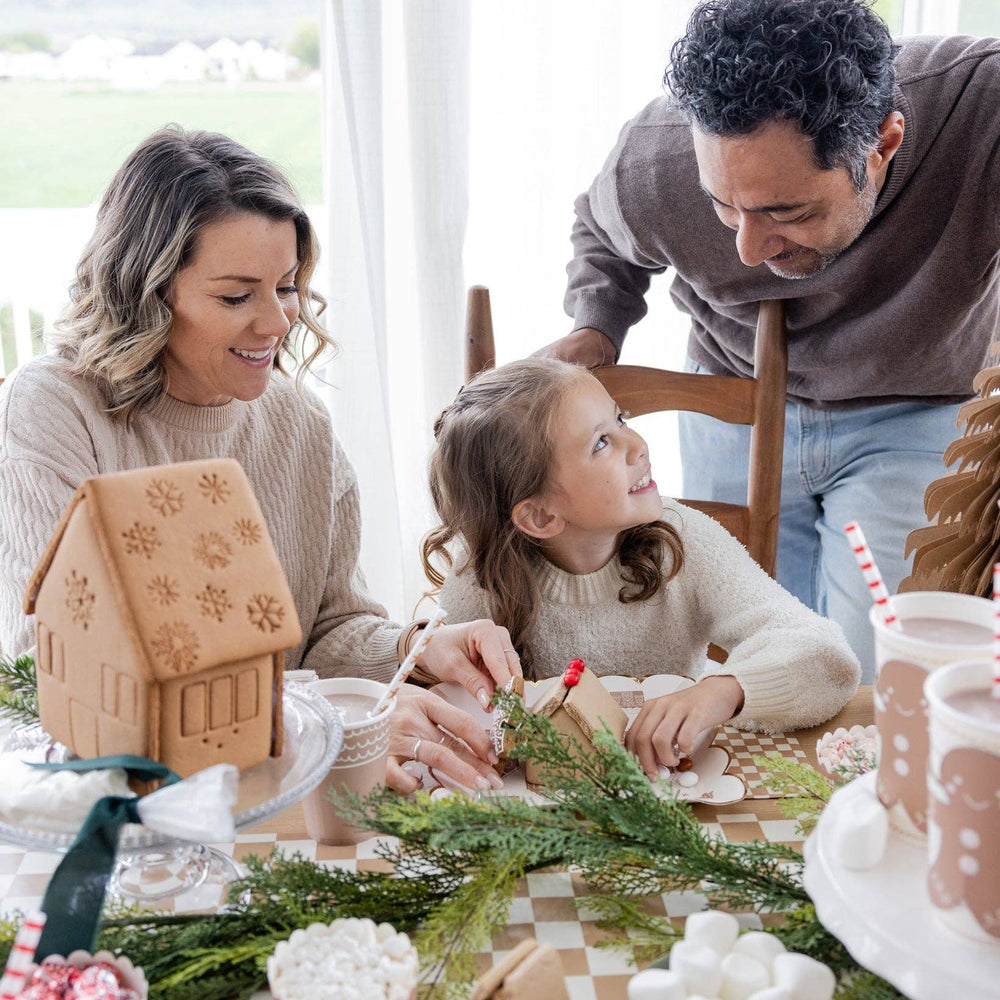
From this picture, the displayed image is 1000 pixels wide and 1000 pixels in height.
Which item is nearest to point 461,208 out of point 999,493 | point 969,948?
point 999,493

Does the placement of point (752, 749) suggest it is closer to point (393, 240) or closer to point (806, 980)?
point (806, 980)

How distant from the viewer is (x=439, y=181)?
8.27 ft

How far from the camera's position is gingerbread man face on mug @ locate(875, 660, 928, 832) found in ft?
2.07

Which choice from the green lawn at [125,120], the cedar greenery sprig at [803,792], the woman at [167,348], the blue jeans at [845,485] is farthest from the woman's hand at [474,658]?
the green lawn at [125,120]

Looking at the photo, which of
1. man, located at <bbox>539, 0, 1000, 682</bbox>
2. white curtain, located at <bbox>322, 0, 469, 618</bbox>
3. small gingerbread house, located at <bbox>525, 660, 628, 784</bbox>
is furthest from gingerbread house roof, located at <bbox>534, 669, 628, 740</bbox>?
white curtain, located at <bbox>322, 0, 469, 618</bbox>

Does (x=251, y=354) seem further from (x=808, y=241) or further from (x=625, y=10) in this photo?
(x=625, y=10)

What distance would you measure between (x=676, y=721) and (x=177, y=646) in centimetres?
57

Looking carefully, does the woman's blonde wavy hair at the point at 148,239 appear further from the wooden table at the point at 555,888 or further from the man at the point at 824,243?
the wooden table at the point at 555,888

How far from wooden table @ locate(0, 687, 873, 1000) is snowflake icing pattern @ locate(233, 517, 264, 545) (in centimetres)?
30

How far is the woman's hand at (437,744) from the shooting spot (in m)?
1.01

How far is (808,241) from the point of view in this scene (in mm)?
1643

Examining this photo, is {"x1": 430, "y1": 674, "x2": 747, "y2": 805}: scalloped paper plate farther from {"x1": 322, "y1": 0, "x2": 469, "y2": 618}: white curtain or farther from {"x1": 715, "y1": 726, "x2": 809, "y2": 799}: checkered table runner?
{"x1": 322, "y1": 0, "x2": 469, "y2": 618}: white curtain

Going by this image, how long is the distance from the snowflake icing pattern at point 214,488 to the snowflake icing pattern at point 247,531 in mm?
19

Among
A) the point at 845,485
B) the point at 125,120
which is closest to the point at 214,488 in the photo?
the point at 845,485
